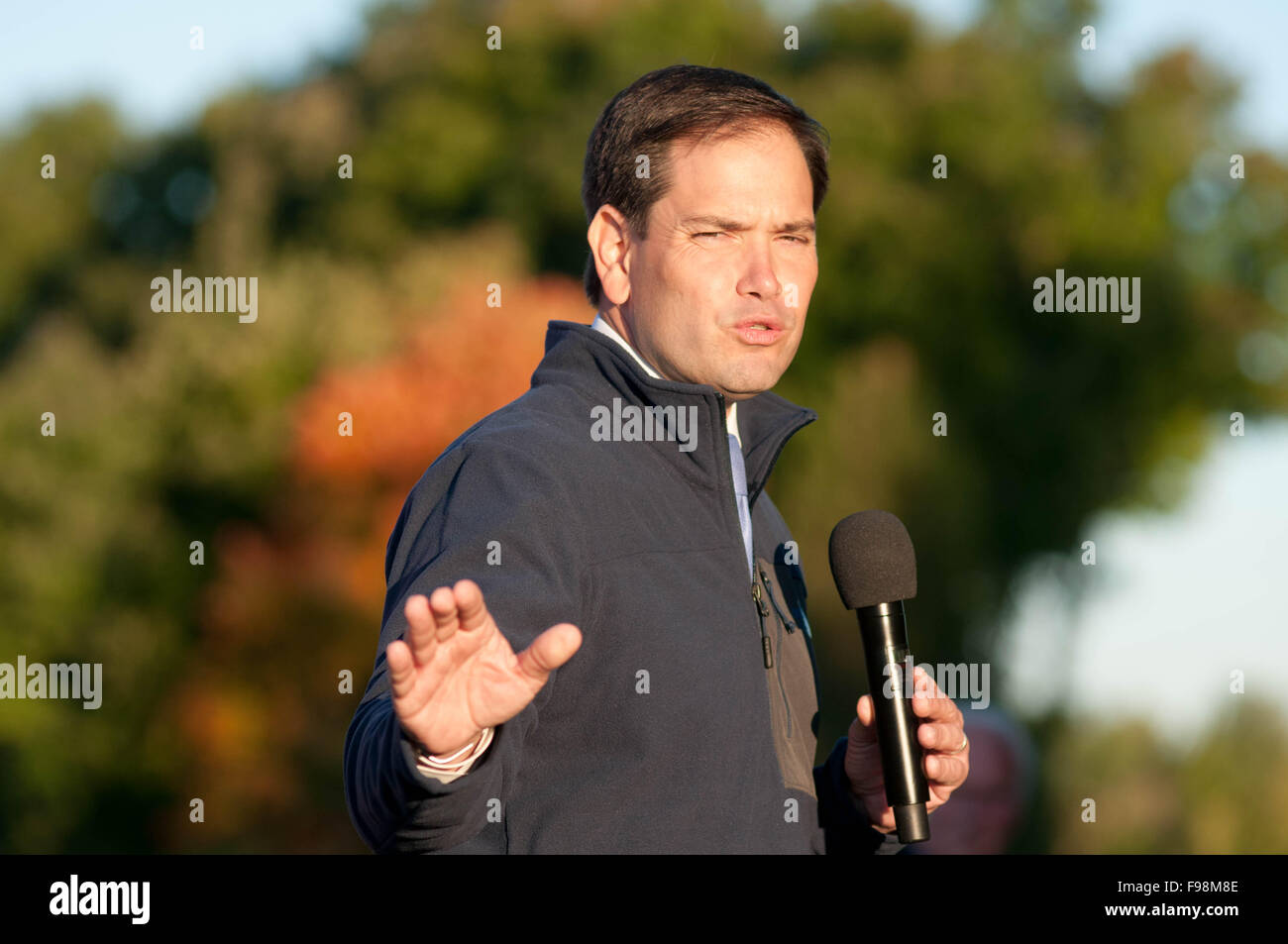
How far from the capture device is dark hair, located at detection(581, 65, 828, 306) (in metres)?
3.08

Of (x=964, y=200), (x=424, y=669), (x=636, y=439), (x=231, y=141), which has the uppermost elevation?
(x=231, y=141)

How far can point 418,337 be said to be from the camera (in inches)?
849

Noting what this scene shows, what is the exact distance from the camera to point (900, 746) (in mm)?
2770

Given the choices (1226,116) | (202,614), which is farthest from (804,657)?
(1226,116)

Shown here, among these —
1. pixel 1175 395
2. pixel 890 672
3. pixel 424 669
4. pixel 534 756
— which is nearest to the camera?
pixel 424 669

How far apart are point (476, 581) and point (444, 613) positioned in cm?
37

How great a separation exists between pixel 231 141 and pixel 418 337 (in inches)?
290

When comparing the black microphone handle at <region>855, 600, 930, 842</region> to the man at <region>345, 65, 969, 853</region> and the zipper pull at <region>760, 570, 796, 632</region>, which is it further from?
the zipper pull at <region>760, 570, 796, 632</region>

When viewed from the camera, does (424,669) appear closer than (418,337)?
Yes

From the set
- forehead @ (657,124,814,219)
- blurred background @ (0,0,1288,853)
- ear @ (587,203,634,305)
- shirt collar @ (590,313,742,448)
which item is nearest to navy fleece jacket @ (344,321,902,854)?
shirt collar @ (590,313,742,448)

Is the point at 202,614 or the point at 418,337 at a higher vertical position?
the point at 418,337

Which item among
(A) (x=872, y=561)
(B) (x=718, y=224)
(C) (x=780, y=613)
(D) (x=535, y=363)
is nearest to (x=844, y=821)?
(C) (x=780, y=613)

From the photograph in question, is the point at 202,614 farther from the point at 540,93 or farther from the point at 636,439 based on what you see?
the point at 636,439

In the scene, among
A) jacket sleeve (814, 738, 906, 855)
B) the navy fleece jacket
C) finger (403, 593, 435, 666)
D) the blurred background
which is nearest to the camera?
finger (403, 593, 435, 666)
